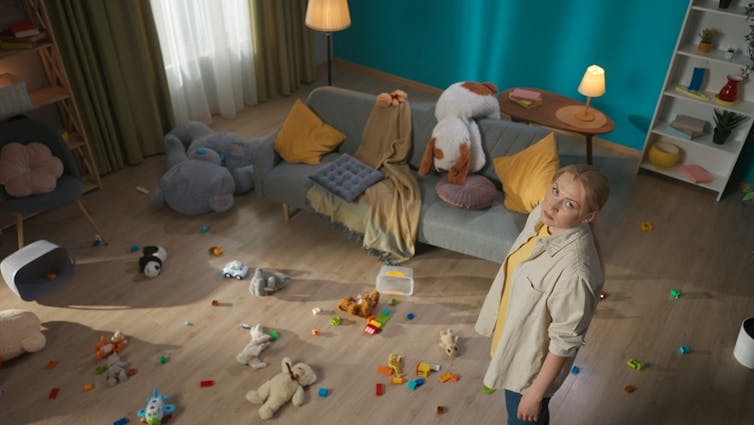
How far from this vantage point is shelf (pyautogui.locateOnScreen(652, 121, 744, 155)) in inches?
163

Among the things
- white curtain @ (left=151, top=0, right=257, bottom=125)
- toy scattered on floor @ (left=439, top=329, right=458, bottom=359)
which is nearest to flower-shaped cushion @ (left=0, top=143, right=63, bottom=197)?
white curtain @ (left=151, top=0, right=257, bottom=125)

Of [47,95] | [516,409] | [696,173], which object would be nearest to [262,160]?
[47,95]

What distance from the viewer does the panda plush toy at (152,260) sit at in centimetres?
347

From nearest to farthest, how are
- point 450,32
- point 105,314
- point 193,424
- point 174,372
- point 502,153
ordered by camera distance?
point 193,424 < point 174,372 < point 105,314 < point 502,153 < point 450,32

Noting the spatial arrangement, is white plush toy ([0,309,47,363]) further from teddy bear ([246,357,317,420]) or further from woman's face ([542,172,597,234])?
woman's face ([542,172,597,234])

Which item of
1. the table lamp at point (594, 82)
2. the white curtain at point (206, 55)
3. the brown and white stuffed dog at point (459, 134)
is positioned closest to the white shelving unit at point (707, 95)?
the table lamp at point (594, 82)

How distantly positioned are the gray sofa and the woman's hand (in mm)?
1368

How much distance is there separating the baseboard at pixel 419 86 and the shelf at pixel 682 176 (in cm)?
26

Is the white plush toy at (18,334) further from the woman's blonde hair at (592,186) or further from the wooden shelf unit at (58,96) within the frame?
the woman's blonde hair at (592,186)

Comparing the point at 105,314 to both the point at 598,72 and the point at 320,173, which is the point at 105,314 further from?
the point at 598,72

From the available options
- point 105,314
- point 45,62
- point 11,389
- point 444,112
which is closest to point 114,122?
point 45,62

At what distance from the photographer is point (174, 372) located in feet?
9.64

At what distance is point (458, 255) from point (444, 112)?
0.88 metres

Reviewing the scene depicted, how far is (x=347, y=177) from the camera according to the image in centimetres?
370
